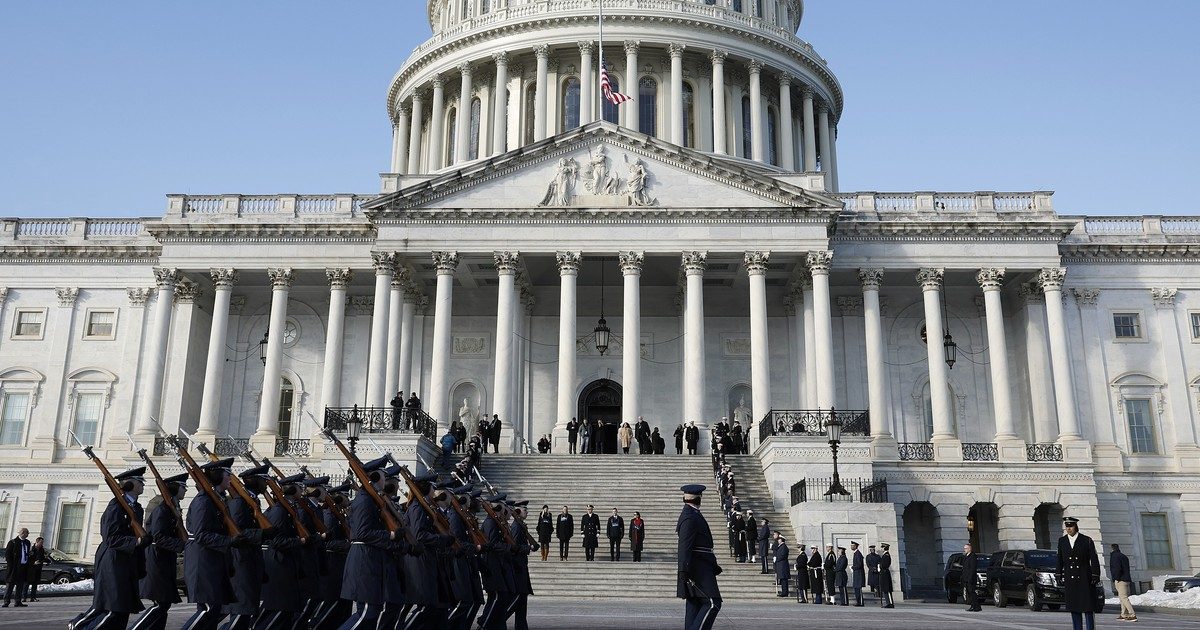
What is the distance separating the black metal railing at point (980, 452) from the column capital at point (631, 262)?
13.7m

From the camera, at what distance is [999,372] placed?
1601 inches

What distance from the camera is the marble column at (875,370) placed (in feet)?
129

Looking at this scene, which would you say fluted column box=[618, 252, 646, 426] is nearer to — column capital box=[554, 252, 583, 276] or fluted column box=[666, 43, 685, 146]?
column capital box=[554, 252, 583, 276]

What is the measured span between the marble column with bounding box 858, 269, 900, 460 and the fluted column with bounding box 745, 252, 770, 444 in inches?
174

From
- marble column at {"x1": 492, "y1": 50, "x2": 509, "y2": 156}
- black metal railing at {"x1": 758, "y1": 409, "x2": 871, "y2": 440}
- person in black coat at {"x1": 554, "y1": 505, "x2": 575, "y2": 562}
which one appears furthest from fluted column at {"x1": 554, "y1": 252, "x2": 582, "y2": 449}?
marble column at {"x1": 492, "y1": 50, "x2": 509, "y2": 156}

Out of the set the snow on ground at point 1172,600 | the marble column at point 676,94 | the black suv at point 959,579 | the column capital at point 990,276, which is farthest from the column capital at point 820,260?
the marble column at point 676,94

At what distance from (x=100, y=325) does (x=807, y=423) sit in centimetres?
2990

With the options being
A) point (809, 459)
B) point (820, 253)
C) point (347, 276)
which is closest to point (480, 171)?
point (347, 276)

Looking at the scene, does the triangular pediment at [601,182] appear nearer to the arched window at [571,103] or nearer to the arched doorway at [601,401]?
the arched doorway at [601,401]

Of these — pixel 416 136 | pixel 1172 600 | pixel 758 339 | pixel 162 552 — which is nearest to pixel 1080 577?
pixel 162 552

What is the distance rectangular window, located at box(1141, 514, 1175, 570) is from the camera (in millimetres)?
40375

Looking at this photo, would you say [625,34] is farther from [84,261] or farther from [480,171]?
[84,261]

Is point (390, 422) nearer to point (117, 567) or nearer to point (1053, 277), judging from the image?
point (117, 567)

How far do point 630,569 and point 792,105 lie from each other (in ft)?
136
